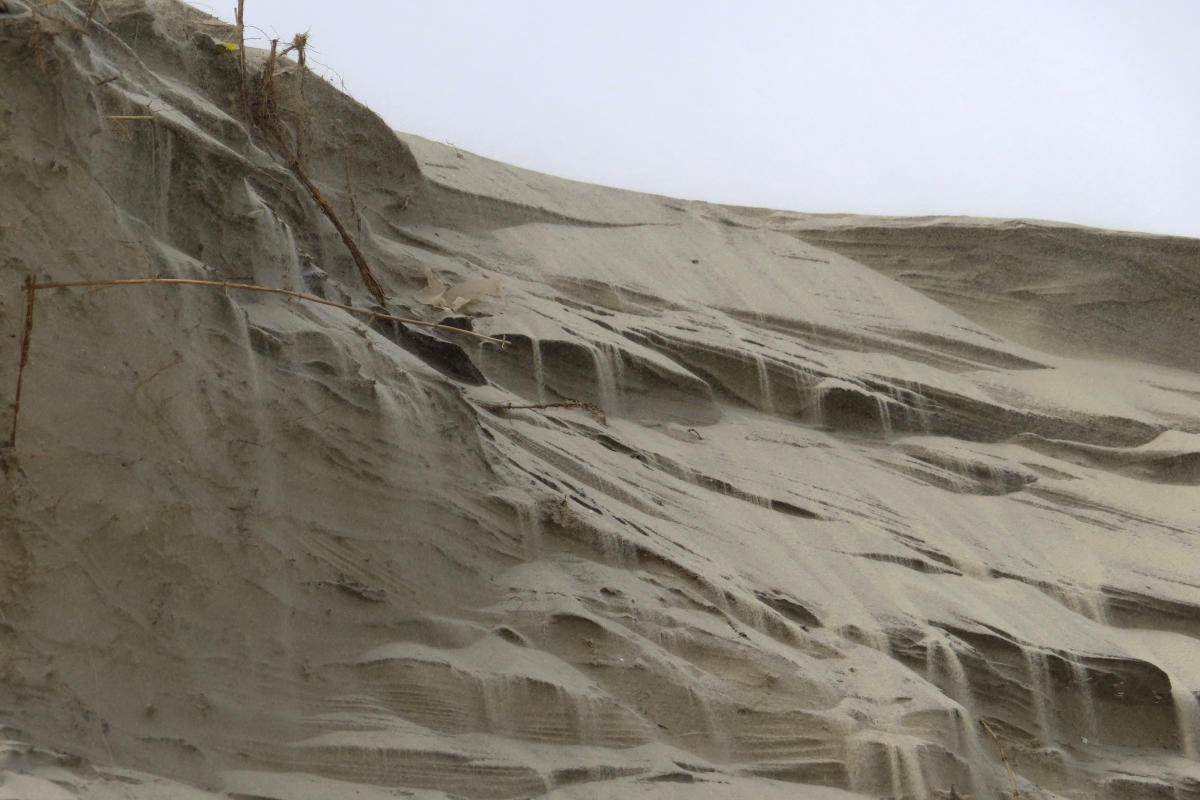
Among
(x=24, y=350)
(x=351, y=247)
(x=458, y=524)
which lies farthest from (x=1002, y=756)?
(x=24, y=350)

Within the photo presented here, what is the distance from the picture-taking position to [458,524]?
550 centimetres

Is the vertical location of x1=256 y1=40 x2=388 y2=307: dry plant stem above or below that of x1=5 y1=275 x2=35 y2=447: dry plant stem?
above

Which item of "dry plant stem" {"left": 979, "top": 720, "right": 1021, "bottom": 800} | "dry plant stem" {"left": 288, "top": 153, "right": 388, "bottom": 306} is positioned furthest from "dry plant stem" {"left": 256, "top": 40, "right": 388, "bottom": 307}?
"dry plant stem" {"left": 979, "top": 720, "right": 1021, "bottom": 800}

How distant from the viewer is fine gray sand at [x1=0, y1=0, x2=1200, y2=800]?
4.41m

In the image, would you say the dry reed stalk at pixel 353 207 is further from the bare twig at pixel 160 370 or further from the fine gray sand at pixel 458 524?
the bare twig at pixel 160 370

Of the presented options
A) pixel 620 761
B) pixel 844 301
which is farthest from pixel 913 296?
pixel 620 761

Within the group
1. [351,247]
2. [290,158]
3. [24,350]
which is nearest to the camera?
[24,350]

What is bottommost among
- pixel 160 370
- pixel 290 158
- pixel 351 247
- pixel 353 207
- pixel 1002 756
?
pixel 1002 756

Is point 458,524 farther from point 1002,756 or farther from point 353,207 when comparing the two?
point 353,207

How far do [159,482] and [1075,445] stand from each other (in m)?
6.69

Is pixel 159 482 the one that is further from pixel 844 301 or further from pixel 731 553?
pixel 844 301

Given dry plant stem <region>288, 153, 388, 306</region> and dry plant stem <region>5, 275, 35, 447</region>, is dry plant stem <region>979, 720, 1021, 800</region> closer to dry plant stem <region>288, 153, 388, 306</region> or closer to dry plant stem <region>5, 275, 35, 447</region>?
dry plant stem <region>288, 153, 388, 306</region>

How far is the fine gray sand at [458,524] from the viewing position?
4414 mm

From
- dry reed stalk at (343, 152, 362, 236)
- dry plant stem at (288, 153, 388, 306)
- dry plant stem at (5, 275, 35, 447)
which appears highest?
dry reed stalk at (343, 152, 362, 236)
